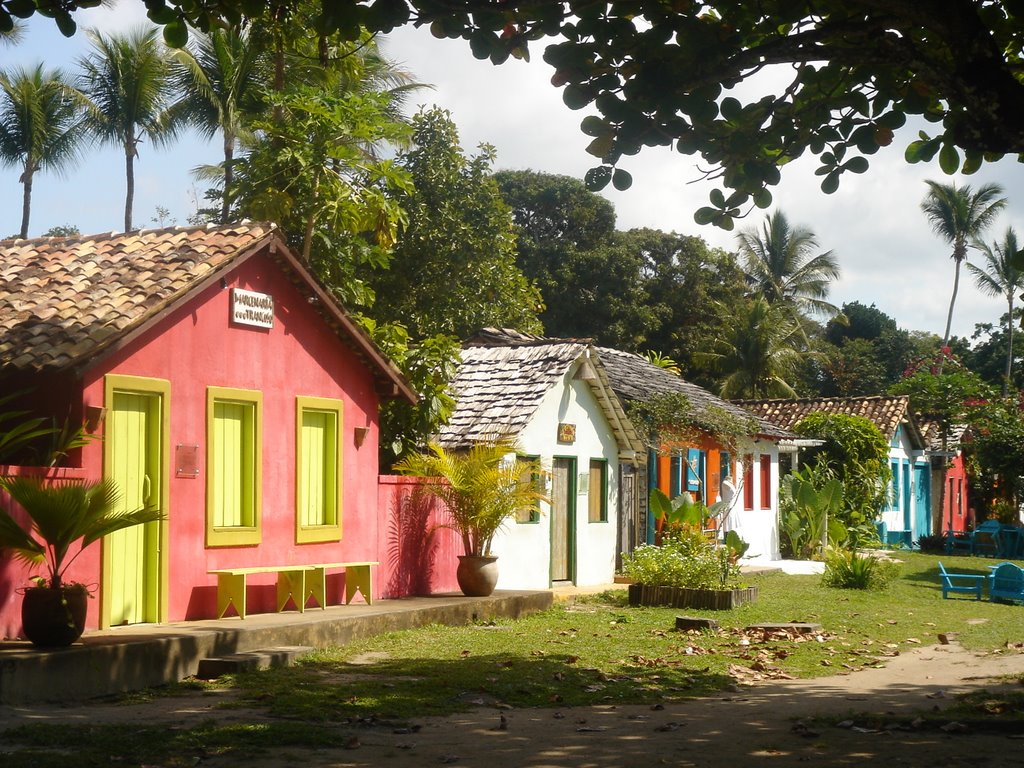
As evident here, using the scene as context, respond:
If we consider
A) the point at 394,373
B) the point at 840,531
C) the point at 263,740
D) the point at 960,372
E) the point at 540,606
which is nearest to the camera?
the point at 263,740

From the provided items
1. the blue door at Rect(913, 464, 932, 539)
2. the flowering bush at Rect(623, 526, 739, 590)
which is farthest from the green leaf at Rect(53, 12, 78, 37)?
the blue door at Rect(913, 464, 932, 539)

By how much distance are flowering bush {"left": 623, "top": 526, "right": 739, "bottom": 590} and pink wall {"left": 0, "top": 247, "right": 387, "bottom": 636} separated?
4.21 m

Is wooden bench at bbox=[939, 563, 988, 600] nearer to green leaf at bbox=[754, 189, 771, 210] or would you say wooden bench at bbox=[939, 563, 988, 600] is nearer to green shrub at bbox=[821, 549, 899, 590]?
green shrub at bbox=[821, 549, 899, 590]

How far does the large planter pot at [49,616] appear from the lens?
10391mm

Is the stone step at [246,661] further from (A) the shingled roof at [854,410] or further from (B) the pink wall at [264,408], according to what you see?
(A) the shingled roof at [854,410]

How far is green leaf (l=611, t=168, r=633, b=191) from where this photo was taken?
345 inches

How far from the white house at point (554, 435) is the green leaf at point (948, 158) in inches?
401

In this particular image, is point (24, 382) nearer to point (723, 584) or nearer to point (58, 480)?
point (58, 480)

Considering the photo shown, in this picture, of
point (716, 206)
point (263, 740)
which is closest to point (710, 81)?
point (716, 206)

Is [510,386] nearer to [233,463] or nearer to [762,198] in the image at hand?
[233,463]

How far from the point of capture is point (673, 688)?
10.9m

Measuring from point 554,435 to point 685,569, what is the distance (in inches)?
129

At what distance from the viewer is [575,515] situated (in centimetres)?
2119

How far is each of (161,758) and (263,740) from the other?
819mm
